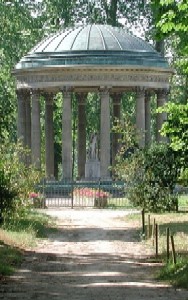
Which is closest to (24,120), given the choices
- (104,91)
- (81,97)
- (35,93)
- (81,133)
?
(35,93)

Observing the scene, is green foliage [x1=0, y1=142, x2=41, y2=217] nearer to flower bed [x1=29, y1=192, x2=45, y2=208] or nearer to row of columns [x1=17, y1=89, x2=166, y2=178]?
flower bed [x1=29, y1=192, x2=45, y2=208]

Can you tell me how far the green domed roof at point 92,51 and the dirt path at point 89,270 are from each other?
2348cm

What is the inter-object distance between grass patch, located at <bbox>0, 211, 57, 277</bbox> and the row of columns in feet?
59.8

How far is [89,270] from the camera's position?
22.6 meters

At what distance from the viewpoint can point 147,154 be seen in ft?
156

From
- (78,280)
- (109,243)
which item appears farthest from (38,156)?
(78,280)

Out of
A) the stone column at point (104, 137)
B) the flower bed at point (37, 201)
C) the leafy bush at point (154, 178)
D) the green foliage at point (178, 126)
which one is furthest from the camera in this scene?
the stone column at point (104, 137)

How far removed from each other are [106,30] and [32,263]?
4236cm

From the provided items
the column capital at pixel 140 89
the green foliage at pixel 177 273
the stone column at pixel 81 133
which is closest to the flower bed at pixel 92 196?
the column capital at pixel 140 89

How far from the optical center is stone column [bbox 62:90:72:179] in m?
62.1

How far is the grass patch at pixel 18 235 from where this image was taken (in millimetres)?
24547

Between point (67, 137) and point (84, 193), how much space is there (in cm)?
790

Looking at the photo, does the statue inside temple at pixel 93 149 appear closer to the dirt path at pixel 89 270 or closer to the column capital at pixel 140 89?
the column capital at pixel 140 89

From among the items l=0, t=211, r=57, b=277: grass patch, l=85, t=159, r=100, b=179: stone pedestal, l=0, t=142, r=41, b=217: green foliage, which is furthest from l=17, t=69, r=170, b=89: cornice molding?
l=0, t=142, r=41, b=217: green foliage
